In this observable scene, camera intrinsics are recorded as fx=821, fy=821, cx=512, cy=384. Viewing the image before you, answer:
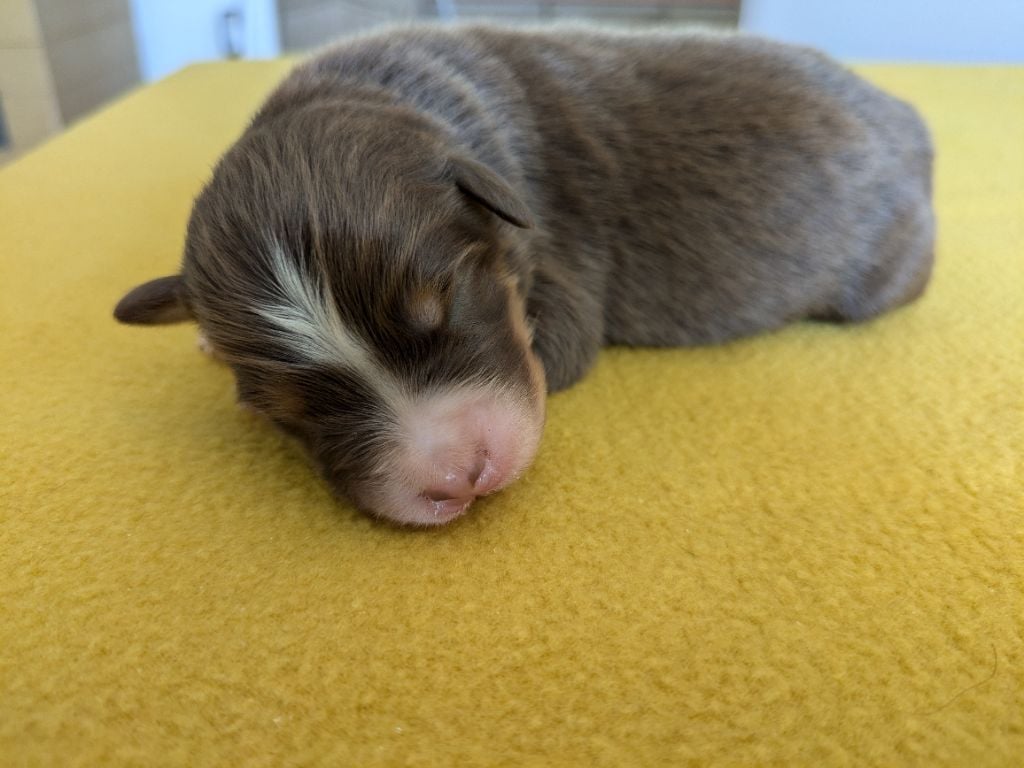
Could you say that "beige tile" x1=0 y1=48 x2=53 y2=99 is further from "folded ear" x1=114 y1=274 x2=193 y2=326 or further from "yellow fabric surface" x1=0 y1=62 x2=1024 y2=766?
"folded ear" x1=114 y1=274 x2=193 y2=326

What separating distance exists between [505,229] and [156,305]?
2.52 feet

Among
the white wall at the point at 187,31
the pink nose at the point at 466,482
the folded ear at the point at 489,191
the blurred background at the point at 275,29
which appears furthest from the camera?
the white wall at the point at 187,31

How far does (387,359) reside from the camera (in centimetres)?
145

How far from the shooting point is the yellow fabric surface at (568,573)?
1253mm

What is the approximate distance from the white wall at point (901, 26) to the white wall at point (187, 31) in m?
4.13

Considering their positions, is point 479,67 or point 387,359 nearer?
point 387,359

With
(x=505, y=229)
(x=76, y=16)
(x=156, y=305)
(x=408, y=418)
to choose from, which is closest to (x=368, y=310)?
(x=408, y=418)

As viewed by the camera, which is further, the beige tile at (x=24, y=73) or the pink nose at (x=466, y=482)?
the beige tile at (x=24, y=73)

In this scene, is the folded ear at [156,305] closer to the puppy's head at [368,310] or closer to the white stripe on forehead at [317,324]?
the puppy's head at [368,310]

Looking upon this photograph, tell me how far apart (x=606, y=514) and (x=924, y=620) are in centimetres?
61

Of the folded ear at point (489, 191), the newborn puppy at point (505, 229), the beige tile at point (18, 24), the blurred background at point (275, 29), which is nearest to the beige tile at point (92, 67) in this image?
the blurred background at point (275, 29)

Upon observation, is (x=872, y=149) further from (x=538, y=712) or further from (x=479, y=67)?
(x=538, y=712)

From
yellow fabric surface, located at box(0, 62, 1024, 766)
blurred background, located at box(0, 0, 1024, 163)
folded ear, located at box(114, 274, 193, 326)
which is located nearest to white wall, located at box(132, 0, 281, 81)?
blurred background, located at box(0, 0, 1024, 163)

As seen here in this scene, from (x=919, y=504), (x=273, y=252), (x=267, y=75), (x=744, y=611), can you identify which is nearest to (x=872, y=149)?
(x=919, y=504)
